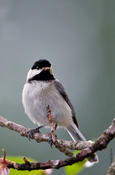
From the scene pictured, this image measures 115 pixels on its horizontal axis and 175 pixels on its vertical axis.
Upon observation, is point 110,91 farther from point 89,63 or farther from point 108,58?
point 89,63

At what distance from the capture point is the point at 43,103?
2725 mm

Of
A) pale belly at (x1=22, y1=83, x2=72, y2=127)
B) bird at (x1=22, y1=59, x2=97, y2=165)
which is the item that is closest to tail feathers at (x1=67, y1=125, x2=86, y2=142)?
bird at (x1=22, y1=59, x2=97, y2=165)

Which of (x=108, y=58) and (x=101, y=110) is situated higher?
(x=108, y=58)

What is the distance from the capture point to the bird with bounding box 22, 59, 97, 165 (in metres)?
2.75

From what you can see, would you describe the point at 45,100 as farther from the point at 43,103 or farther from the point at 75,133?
the point at 75,133

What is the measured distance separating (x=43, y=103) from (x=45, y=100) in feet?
0.11

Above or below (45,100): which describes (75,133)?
below

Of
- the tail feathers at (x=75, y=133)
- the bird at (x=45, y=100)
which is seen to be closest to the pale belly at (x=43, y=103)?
the bird at (x=45, y=100)

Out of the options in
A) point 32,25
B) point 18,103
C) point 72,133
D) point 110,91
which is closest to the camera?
point 72,133

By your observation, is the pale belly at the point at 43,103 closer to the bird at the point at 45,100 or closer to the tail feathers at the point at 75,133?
the bird at the point at 45,100

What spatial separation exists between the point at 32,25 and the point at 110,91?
7.35 feet

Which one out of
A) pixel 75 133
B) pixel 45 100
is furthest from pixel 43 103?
pixel 75 133

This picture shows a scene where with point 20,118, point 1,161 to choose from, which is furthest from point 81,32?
point 1,161

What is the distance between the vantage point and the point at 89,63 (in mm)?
4582
